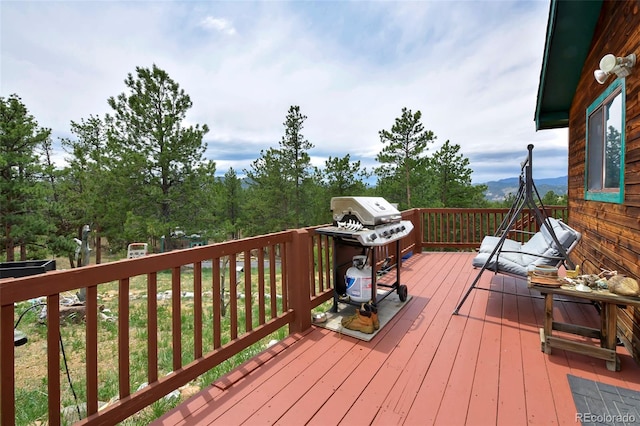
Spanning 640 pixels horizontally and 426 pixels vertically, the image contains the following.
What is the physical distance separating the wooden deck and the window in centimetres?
127

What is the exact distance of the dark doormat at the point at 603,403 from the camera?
5.11ft

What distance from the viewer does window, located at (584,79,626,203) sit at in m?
2.53

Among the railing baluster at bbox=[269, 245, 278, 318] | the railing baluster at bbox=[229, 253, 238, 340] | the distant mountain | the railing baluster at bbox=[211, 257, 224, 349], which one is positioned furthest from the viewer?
the distant mountain

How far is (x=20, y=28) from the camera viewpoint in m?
4.36

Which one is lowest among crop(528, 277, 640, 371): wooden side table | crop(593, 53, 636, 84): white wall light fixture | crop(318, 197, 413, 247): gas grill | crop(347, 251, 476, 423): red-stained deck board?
crop(347, 251, 476, 423): red-stained deck board

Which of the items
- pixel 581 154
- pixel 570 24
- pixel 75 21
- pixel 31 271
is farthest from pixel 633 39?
pixel 75 21

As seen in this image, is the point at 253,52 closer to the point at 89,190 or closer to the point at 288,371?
the point at 288,371

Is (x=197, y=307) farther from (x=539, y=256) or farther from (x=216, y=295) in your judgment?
(x=539, y=256)

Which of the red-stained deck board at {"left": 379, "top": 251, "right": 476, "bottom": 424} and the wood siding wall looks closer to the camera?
the red-stained deck board at {"left": 379, "top": 251, "right": 476, "bottom": 424}

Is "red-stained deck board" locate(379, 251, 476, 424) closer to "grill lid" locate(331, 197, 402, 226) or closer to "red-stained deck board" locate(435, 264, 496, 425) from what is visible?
"red-stained deck board" locate(435, 264, 496, 425)

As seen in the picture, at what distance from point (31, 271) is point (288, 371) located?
1.79m

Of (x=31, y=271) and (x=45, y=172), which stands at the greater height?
(x=45, y=172)

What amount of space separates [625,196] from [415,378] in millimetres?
2230

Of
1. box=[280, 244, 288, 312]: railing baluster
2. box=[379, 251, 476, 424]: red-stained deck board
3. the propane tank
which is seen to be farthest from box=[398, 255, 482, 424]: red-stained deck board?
box=[280, 244, 288, 312]: railing baluster
